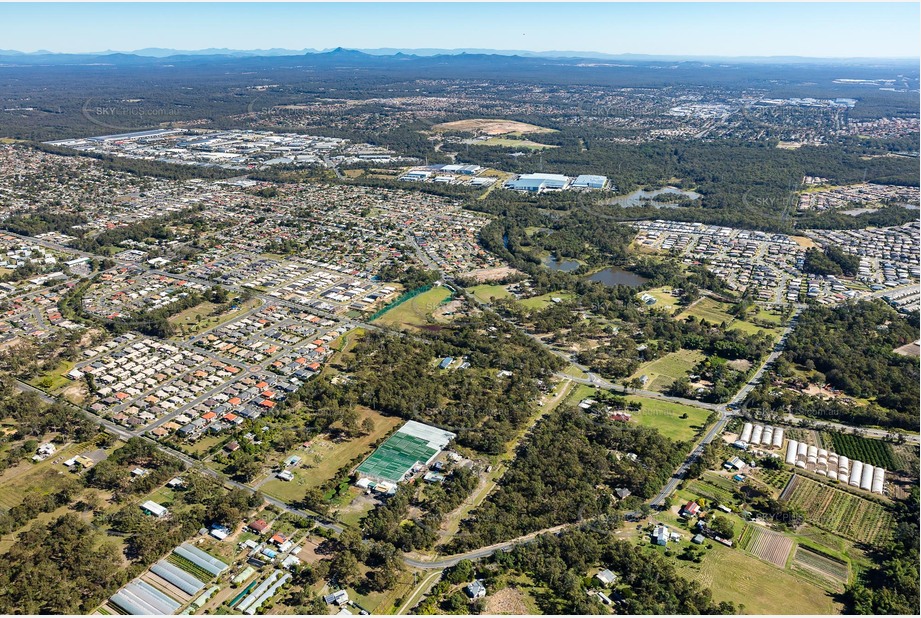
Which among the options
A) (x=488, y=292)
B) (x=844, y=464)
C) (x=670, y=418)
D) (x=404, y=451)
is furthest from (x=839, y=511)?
(x=488, y=292)

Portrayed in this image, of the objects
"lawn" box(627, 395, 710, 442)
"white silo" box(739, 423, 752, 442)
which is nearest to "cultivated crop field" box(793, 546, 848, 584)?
"white silo" box(739, 423, 752, 442)

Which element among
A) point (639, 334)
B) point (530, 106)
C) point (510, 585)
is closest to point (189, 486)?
point (510, 585)

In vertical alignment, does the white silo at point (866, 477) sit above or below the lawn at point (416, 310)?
below

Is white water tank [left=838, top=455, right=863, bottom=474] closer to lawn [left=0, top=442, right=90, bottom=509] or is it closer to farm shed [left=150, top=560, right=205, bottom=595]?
farm shed [left=150, top=560, right=205, bottom=595]

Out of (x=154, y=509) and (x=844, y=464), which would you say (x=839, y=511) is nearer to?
(x=844, y=464)

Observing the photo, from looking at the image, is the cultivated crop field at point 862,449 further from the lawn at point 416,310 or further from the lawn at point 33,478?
the lawn at point 33,478

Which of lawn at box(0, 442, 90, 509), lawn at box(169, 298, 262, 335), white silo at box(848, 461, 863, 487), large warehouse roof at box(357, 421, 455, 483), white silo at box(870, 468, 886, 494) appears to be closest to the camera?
lawn at box(0, 442, 90, 509)

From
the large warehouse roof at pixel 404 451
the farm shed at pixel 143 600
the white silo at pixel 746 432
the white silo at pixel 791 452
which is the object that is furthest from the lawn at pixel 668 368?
the farm shed at pixel 143 600
